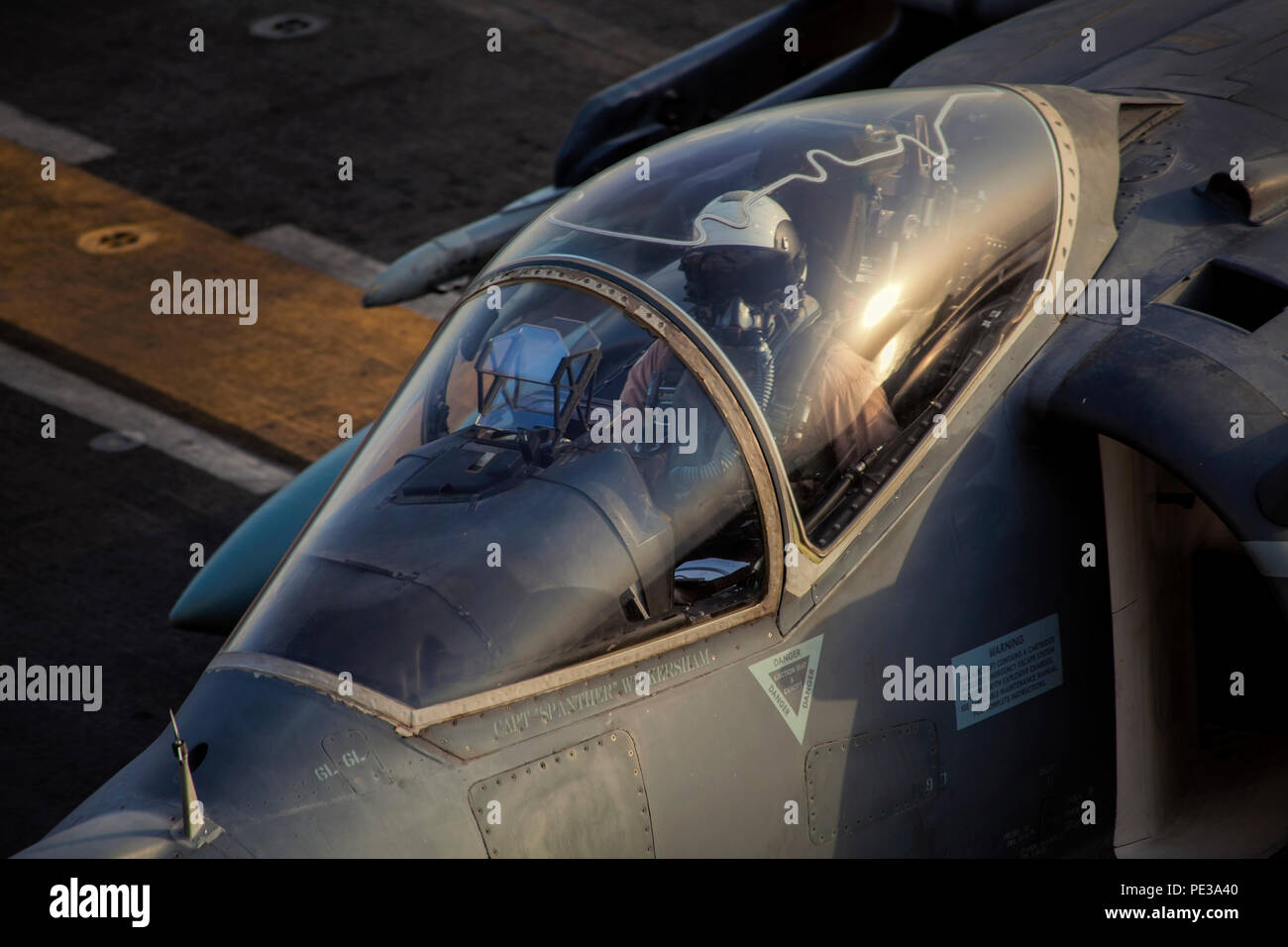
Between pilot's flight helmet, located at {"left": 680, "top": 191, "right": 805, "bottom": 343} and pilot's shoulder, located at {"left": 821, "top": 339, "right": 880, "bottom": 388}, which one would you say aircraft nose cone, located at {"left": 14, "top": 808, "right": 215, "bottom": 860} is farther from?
pilot's shoulder, located at {"left": 821, "top": 339, "right": 880, "bottom": 388}

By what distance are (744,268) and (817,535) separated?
0.98 metres

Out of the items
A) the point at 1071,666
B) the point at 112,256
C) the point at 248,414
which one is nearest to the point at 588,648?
the point at 1071,666

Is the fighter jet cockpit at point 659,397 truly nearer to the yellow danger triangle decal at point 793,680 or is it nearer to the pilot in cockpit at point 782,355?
the pilot in cockpit at point 782,355

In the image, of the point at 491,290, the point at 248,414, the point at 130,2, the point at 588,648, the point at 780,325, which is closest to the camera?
the point at 588,648

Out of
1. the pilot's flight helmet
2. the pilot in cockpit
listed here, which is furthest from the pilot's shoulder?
the pilot's flight helmet

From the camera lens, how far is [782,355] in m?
5.34

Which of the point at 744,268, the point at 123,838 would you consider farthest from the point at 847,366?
Result: the point at 123,838

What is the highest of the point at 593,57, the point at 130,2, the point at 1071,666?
the point at 130,2

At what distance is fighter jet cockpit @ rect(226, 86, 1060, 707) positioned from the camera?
4.91 meters

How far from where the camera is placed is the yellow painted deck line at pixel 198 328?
11680mm

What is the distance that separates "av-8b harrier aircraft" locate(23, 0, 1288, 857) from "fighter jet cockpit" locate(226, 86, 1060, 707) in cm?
1
